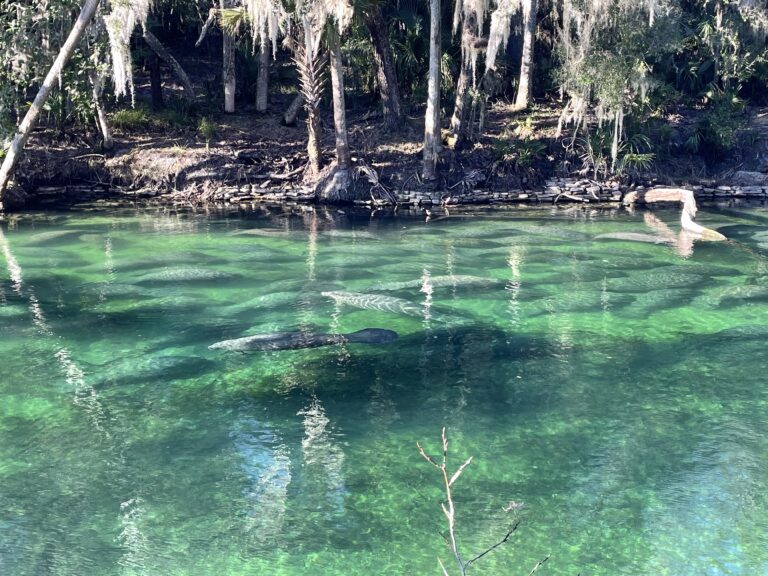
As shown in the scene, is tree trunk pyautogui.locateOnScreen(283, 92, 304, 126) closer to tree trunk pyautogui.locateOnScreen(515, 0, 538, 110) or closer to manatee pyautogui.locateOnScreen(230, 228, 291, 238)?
tree trunk pyautogui.locateOnScreen(515, 0, 538, 110)

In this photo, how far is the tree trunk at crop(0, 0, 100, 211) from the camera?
56.7 ft

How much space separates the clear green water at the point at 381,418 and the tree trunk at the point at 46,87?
5.91 m

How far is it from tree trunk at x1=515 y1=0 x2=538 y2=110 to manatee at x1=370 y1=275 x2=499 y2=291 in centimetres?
1070

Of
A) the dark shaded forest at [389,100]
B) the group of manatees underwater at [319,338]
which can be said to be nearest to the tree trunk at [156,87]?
the dark shaded forest at [389,100]

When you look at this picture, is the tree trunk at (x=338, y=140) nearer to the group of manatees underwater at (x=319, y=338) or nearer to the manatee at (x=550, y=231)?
the manatee at (x=550, y=231)

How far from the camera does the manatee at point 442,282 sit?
12156 mm

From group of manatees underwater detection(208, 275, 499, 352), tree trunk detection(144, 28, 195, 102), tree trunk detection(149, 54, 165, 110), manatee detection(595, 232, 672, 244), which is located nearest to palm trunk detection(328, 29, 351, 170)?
tree trunk detection(144, 28, 195, 102)

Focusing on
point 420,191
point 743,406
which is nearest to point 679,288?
point 743,406

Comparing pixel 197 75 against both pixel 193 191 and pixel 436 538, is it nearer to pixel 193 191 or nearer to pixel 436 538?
pixel 193 191

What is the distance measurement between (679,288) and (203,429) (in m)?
7.76

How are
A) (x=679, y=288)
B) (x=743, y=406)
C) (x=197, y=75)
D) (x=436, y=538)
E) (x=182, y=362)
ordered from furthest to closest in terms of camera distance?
(x=197, y=75)
(x=679, y=288)
(x=182, y=362)
(x=743, y=406)
(x=436, y=538)

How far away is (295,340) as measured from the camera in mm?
9117

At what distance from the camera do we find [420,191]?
20.6 m

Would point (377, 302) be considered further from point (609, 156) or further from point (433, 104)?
point (609, 156)
